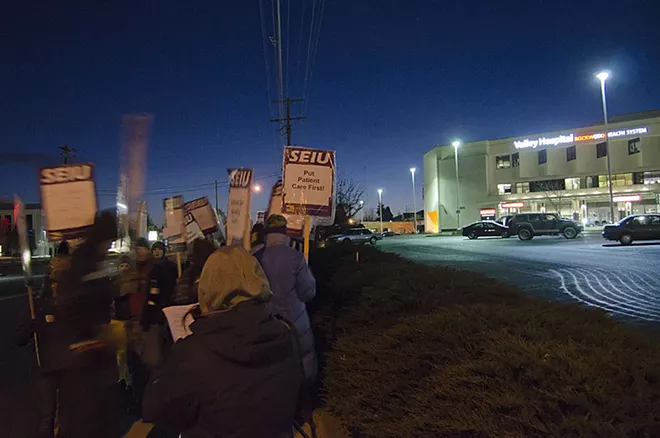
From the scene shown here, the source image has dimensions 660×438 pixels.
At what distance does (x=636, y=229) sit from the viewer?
86.9 ft

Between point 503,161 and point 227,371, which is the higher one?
Result: point 503,161

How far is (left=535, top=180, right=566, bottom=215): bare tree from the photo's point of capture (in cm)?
5769

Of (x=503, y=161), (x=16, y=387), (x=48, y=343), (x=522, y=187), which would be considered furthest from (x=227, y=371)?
(x=503, y=161)

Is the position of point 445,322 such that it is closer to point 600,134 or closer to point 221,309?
point 221,309

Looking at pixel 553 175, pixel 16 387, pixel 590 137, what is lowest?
pixel 16 387

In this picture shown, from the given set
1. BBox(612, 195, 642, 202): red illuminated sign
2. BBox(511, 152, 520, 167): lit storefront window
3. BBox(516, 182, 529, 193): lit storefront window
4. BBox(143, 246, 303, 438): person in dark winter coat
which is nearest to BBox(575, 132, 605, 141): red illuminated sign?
BBox(612, 195, 642, 202): red illuminated sign

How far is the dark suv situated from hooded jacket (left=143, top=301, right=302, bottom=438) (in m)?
35.1

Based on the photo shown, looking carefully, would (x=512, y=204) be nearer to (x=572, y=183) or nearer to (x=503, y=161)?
(x=503, y=161)

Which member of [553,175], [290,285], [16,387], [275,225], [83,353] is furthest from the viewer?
[553,175]

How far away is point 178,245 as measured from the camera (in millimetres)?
11055

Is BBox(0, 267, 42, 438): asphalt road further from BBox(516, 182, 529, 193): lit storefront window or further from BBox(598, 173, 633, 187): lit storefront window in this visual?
BBox(516, 182, 529, 193): lit storefront window

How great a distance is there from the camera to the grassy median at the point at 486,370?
271 cm

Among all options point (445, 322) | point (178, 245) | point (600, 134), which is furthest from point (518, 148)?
point (445, 322)

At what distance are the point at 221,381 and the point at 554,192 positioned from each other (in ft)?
201
